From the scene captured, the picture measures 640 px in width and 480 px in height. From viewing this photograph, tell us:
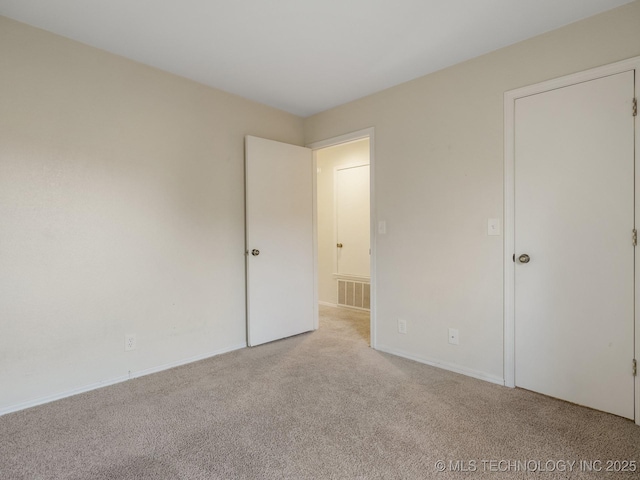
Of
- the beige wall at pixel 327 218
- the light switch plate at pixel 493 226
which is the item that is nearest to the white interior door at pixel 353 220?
the beige wall at pixel 327 218

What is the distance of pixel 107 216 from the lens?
7.89 ft

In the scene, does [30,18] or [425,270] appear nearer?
[30,18]

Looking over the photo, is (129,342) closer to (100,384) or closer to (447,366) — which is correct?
(100,384)

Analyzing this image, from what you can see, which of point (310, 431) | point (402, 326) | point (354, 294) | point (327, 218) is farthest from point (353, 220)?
point (310, 431)

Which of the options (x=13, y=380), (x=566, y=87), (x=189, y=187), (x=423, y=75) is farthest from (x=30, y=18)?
(x=566, y=87)

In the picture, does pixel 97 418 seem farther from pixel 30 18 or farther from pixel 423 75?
pixel 423 75

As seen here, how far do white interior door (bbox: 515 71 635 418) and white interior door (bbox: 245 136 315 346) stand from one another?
6.74 ft

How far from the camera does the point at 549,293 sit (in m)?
2.21

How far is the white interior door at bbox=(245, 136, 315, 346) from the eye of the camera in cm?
324

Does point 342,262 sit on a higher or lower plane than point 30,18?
lower

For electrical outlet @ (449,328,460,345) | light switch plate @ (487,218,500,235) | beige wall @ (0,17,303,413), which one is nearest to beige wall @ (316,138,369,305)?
beige wall @ (0,17,303,413)

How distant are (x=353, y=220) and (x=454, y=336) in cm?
242

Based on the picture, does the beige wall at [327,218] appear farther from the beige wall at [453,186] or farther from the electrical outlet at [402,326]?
the electrical outlet at [402,326]

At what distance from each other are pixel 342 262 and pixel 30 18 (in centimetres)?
392
